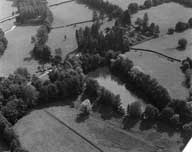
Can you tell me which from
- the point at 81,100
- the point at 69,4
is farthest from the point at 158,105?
the point at 69,4

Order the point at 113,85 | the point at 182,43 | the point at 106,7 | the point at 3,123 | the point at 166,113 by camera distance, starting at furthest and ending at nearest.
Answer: the point at 106,7
the point at 182,43
the point at 113,85
the point at 166,113
the point at 3,123

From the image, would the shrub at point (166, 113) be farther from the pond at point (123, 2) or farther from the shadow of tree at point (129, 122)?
the pond at point (123, 2)

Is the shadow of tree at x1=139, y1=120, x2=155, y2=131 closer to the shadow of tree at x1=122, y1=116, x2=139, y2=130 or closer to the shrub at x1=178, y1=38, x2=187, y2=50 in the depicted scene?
the shadow of tree at x1=122, y1=116, x2=139, y2=130

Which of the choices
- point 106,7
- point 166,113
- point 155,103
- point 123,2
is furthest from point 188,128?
point 123,2

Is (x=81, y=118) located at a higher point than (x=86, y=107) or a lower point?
lower

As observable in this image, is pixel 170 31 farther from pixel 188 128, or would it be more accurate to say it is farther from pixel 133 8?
pixel 188 128

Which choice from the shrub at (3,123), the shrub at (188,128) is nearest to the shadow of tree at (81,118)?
the shrub at (3,123)
